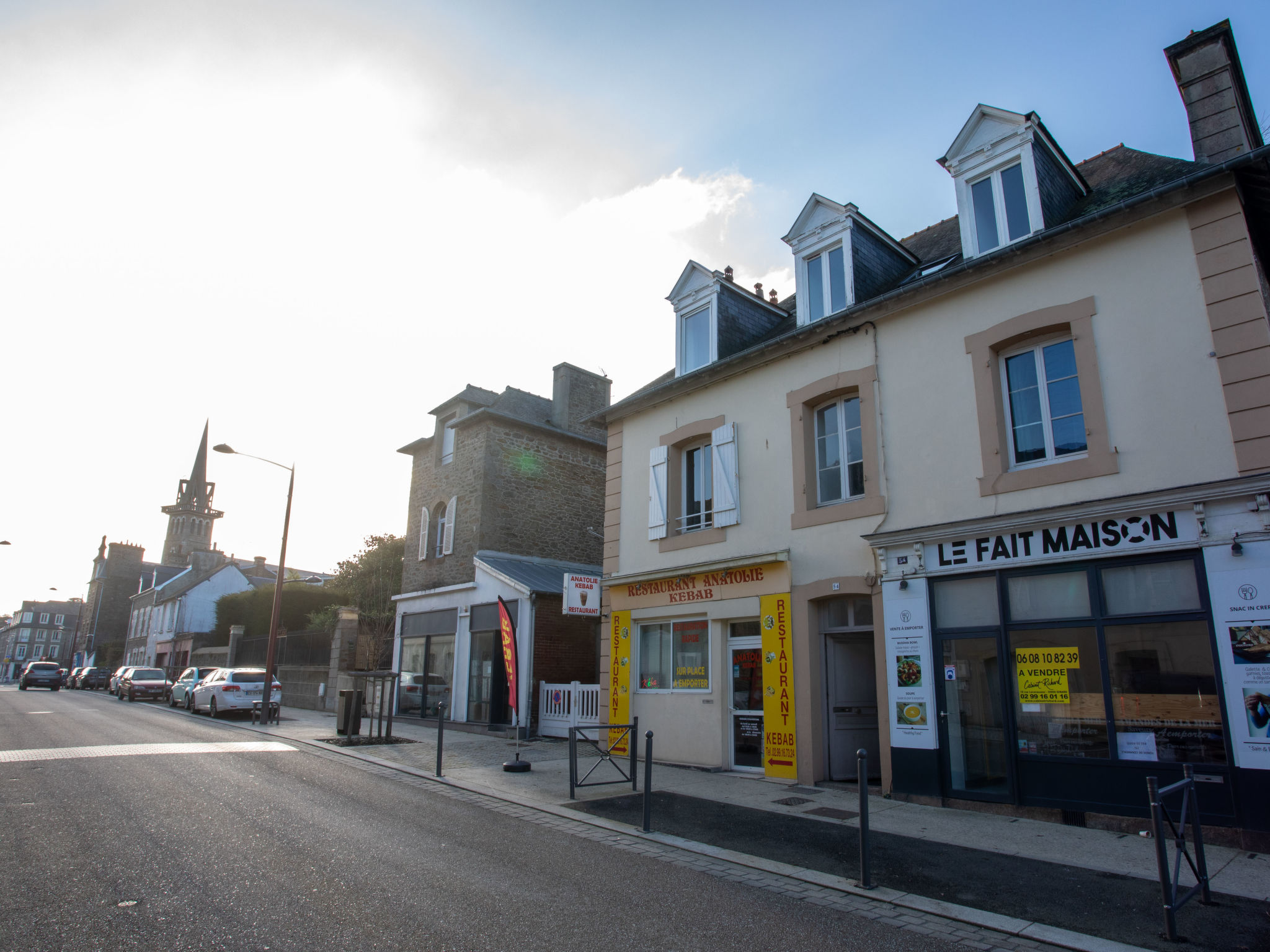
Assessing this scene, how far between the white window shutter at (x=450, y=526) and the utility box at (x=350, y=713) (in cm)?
648

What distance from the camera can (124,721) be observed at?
727 inches

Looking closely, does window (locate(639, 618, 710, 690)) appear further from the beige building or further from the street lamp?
the street lamp

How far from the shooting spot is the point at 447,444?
22.9 m

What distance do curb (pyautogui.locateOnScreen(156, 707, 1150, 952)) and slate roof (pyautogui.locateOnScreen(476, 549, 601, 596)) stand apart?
26.6ft

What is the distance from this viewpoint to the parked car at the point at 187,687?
77.4ft

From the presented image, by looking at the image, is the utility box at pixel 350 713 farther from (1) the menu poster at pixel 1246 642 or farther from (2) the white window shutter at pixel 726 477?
(1) the menu poster at pixel 1246 642

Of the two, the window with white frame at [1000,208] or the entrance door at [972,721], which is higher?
the window with white frame at [1000,208]

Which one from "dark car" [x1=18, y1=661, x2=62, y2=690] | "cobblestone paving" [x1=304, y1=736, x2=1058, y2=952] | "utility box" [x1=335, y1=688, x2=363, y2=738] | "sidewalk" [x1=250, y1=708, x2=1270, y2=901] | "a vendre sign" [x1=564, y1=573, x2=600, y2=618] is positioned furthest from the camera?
"dark car" [x1=18, y1=661, x2=62, y2=690]

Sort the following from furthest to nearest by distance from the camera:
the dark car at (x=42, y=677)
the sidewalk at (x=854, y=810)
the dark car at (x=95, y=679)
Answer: the dark car at (x=95, y=679), the dark car at (x=42, y=677), the sidewalk at (x=854, y=810)

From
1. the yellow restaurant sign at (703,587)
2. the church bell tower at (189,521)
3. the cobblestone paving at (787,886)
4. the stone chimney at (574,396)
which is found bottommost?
the cobblestone paving at (787,886)

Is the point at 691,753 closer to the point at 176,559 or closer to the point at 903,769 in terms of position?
the point at 903,769

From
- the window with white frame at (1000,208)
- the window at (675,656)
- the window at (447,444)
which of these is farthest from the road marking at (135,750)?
the window with white frame at (1000,208)

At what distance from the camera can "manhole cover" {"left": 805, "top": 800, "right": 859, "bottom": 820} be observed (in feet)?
27.6

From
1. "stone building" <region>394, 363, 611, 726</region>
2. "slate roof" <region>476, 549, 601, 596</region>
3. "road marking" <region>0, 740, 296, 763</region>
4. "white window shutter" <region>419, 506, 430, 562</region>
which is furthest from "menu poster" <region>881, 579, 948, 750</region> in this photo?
"white window shutter" <region>419, 506, 430, 562</region>
